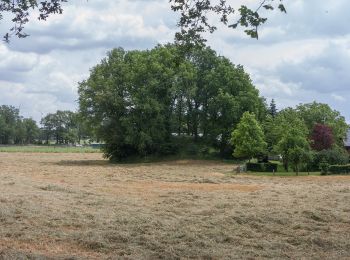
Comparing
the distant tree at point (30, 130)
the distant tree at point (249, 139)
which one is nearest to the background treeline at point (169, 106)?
the distant tree at point (249, 139)

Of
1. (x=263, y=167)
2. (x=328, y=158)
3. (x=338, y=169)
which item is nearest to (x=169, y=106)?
(x=263, y=167)

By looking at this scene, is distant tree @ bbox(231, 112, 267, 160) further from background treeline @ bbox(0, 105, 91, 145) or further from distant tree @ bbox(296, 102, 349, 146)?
background treeline @ bbox(0, 105, 91, 145)

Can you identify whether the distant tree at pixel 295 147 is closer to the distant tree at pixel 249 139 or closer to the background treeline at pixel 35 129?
the distant tree at pixel 249 139

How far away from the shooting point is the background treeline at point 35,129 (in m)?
150

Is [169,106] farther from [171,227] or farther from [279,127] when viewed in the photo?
[171,227]

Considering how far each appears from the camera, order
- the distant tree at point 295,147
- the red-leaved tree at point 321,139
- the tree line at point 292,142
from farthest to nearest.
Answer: the red-leaved tree at point 321,139 → the tree line at point 292,142 → the distant tree at point 295,147

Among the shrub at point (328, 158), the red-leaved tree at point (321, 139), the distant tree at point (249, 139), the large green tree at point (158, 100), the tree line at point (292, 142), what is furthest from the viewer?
the large green tree at point (158, 100)

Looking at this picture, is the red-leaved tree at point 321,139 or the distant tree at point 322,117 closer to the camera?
the red-leaved tree at point 321,139

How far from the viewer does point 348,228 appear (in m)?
12.8

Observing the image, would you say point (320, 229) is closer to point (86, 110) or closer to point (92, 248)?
point (92, 248)

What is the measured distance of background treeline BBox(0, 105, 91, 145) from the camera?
150 metres

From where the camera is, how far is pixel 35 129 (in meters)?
159

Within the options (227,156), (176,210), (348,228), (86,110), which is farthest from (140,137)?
(348,228)

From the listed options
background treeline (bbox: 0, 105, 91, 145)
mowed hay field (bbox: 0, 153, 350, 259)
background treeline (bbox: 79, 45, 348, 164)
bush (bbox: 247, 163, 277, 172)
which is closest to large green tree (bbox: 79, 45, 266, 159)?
background treeline (bbox: 79, 45, 348, 164)
